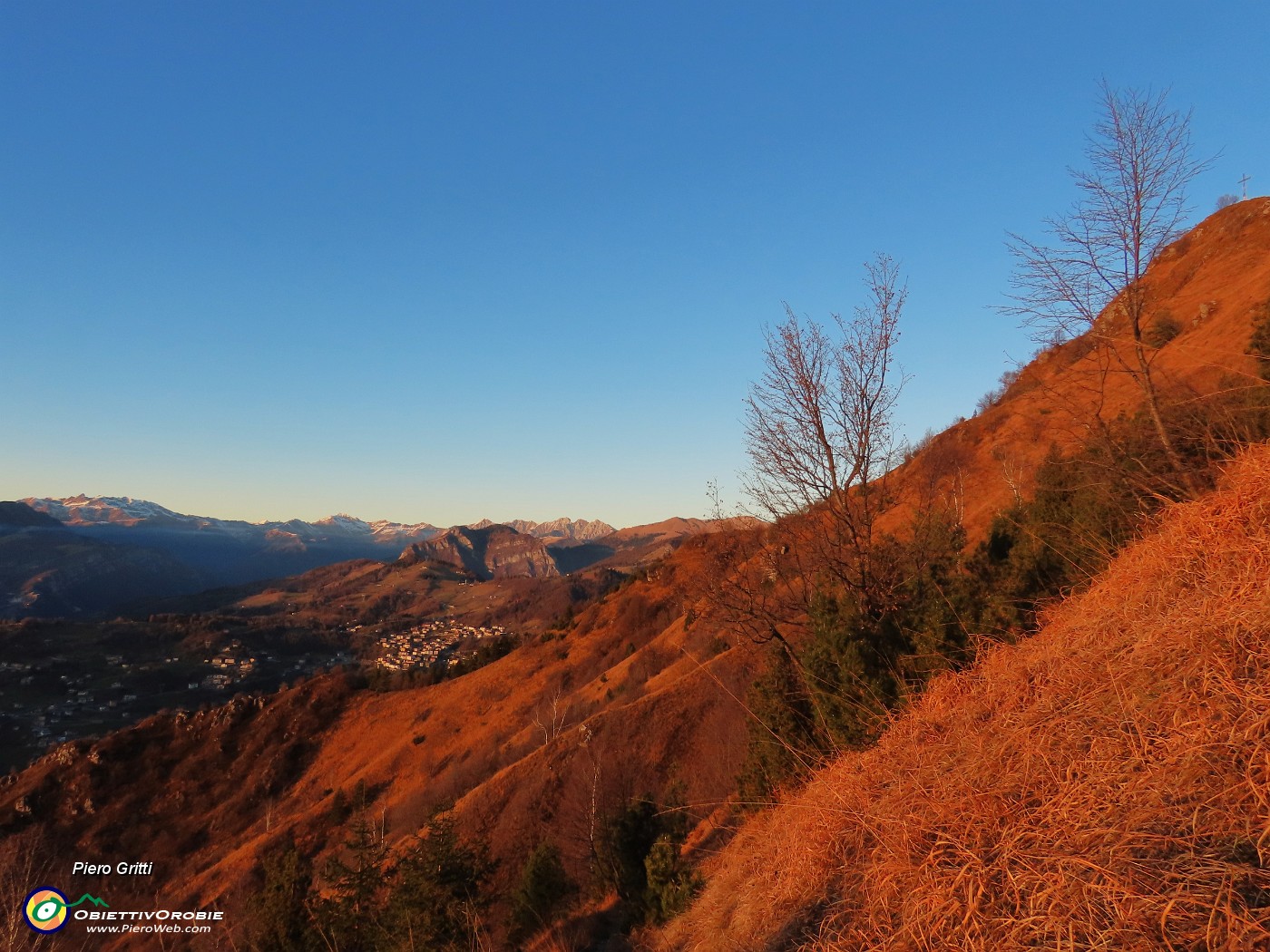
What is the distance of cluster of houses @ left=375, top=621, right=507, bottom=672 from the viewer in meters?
107

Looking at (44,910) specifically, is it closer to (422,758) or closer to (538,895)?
(538,895)

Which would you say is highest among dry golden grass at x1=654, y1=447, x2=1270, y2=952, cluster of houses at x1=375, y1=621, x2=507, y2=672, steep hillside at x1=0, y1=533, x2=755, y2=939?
cluster of houses at x1=375, y1=621, x2=507, y2=672

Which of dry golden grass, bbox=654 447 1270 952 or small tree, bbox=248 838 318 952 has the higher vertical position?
dry golden grass, bbox=654 447 1270 952

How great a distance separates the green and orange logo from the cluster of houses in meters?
84.4

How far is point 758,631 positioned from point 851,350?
18.9ft

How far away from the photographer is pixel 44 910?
1638 centimetres

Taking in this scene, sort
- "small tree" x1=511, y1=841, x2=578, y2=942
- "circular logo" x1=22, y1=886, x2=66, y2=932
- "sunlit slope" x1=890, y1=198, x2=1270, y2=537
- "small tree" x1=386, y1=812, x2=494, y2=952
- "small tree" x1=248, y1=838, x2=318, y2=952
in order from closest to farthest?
"small tree" x1=386, y1=812, x2=494, y2=952, "small tree" x1=511, y1=841, x2=578, y2=942, "small tree" x1=248, y1=838, x2=318, y2=952, "circular logo" x1=22, y1=886, x2=66, y2=932, "sunlit slope" x1=890, y1=198, x2=1270, y2=537

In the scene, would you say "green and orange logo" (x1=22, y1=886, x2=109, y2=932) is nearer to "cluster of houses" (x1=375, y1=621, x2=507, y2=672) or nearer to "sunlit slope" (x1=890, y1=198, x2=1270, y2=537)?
"sunlit slope" (x1=890, y1=198, x2=1270, y2=537)

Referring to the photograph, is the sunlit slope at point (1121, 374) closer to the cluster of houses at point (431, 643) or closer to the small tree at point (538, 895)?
the small tree at point (538, 895)

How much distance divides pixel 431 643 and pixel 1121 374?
124436mm

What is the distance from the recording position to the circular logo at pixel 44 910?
50.8 feet

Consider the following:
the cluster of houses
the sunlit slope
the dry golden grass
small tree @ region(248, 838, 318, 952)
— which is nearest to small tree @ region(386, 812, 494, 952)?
small tree @ region(248, 838, 318, 952)

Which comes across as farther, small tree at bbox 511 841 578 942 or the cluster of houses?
the cluster of houses

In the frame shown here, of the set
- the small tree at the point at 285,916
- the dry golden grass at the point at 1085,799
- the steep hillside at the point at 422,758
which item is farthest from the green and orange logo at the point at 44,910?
the dry golden grass at the point at 1085,799
